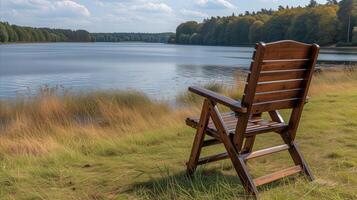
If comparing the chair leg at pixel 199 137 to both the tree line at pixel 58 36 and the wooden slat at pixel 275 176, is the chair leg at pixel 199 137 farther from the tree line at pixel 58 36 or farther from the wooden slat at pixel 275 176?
the tree line at pixel 58 36

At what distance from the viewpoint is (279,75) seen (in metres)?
3.86

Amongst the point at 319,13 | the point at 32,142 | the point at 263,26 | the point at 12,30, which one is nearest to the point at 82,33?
the point at 12,30

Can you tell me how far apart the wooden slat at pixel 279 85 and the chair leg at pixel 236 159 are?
455mm

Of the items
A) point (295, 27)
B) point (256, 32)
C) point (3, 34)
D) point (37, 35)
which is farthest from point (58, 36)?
point (295, 27)

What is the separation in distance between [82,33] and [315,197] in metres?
166

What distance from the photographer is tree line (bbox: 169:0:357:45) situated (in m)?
78.4

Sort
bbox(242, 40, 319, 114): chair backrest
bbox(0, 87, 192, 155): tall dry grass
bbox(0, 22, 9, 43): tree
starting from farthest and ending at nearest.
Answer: bbox(0, 22, 9, 43): tree → bbox(0, 87, 192, 155): tall dry grass → bbox(242, 40, 319, 114): chair backrest

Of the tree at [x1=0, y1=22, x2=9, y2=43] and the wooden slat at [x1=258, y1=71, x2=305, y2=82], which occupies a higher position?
the wooden slat at [x1=258, y1=71, x2=305, y2=82]

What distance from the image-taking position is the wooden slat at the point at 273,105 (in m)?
3.76

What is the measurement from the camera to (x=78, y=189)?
416 cm

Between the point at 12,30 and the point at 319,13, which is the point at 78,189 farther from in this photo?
the point at 12,30

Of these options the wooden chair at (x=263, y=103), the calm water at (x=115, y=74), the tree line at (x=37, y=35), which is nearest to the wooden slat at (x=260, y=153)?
the wooden chair at (x=263, y=103)

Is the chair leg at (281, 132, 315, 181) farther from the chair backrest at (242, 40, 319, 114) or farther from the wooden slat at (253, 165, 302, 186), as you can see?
the chair backrest at (242, 40, 319, 114)

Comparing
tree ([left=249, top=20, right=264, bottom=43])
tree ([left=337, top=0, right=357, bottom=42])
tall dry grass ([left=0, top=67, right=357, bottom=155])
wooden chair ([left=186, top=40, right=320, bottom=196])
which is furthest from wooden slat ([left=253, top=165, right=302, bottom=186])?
tree ([left=249, top=20, right=264, bottom=43])
